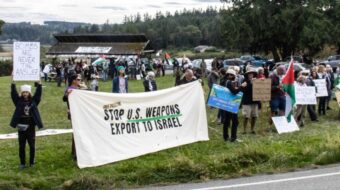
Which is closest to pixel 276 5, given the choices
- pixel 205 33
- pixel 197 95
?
pixel 197 95

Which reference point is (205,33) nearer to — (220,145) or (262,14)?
(262,14)

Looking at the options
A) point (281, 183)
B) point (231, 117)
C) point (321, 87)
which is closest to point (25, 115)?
point (281, 183)

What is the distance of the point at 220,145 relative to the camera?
12.8 metres

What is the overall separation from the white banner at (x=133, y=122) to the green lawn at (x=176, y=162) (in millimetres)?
239

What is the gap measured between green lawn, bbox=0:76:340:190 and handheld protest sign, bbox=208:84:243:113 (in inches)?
33.4

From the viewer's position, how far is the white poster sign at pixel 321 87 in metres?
18.4

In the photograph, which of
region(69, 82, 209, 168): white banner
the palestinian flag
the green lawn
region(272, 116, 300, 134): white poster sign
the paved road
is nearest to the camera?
the paved road

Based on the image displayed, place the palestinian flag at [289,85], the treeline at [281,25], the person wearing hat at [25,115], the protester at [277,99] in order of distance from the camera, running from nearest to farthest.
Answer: the person wearing hat at [25,115] → the protester at [277,99] → the palestinian flag at [289,85] → the treeline at [281,25]

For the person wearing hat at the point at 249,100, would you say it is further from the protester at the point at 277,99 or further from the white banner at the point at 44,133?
the white banner at the point at 44,133

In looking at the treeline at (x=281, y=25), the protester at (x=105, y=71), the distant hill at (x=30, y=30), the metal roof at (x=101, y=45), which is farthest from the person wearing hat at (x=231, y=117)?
the distant hill at (x=30, y=30)

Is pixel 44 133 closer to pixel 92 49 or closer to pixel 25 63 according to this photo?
pixel 25 63

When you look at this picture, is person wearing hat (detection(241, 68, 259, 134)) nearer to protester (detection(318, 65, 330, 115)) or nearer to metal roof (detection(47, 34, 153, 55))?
protester (detection(318, 65, 330, 115))

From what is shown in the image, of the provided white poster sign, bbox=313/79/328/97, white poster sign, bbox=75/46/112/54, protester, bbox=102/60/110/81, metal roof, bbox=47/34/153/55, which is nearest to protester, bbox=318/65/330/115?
white poster sign, bbox=313/79/328/97

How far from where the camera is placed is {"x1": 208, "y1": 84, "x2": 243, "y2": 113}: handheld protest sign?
1338 centimetres
